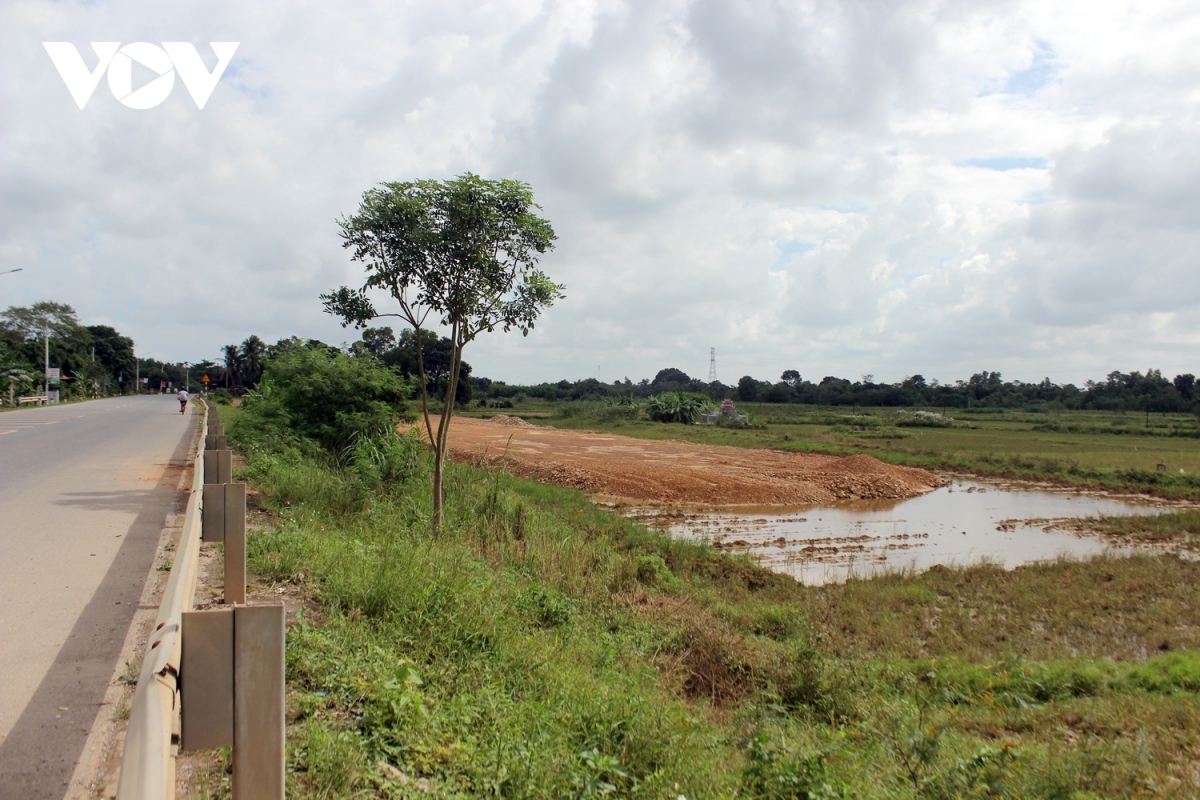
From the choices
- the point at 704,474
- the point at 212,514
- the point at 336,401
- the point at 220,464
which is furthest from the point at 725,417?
the point at 212,514

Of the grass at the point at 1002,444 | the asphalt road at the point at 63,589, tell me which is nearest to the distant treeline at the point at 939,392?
the grass at the point at 1002,444

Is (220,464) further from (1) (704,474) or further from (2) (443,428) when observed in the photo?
(1) (704,474)

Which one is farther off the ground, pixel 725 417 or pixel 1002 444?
pixel 725 417

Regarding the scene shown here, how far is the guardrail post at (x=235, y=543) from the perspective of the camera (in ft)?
15.5

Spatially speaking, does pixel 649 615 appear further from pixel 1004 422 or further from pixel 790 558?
pixel 1004 422

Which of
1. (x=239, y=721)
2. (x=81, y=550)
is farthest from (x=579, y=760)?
(x=81, y=550)

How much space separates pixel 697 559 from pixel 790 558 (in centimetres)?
287

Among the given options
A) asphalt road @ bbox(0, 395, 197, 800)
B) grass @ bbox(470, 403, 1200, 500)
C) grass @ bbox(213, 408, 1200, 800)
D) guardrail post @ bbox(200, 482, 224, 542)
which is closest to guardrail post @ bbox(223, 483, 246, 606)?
guardrail post @ bbox(200, 482, 224, 542)

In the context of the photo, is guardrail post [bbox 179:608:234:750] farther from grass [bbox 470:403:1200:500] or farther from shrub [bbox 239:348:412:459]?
grass [bbox 470:403:1200:500]

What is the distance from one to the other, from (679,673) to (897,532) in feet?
42.5

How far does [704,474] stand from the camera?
975 inches

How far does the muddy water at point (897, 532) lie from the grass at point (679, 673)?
9.77ft

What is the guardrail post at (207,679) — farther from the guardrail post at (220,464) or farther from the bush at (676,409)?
the bush at (676,409)

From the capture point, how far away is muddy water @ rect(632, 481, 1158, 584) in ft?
47.3
